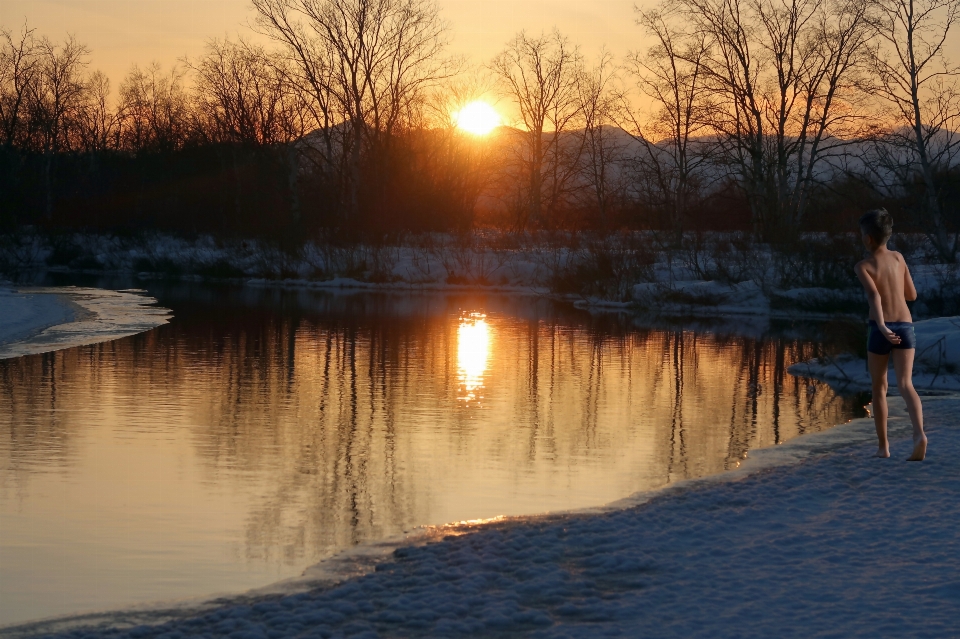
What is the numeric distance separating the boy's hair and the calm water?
2.41 meters

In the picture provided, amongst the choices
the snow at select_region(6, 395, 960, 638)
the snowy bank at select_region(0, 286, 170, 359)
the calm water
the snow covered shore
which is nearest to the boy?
the snow at select_region(6, 395, 960, 638)

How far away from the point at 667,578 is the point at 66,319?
18.4 metres

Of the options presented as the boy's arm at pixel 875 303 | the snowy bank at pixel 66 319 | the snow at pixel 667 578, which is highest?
the boy's arm at pixel 875 303

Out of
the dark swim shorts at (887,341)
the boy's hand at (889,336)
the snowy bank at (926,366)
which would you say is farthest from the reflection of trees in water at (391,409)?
the boy's hand at (889,336)

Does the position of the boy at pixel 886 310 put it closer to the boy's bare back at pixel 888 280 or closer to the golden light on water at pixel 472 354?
the boy's bare back at pixel 888 280

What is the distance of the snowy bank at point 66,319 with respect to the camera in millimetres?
17422

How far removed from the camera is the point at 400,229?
44906 mm

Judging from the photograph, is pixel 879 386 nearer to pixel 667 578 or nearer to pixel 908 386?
pixel 908 386

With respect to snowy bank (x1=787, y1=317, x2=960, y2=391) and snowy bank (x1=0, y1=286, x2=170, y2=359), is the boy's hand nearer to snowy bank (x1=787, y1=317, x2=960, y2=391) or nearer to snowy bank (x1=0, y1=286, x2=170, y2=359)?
snowy bank (x1=787, y1=317, x2=960, y2=391)

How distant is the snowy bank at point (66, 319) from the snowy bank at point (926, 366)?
12.0 meters

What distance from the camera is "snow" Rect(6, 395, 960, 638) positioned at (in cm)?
469

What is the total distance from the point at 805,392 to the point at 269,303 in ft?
59.1

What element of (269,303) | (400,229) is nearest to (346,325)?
(269,303)

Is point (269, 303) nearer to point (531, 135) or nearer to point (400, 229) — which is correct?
point (400, 229)
